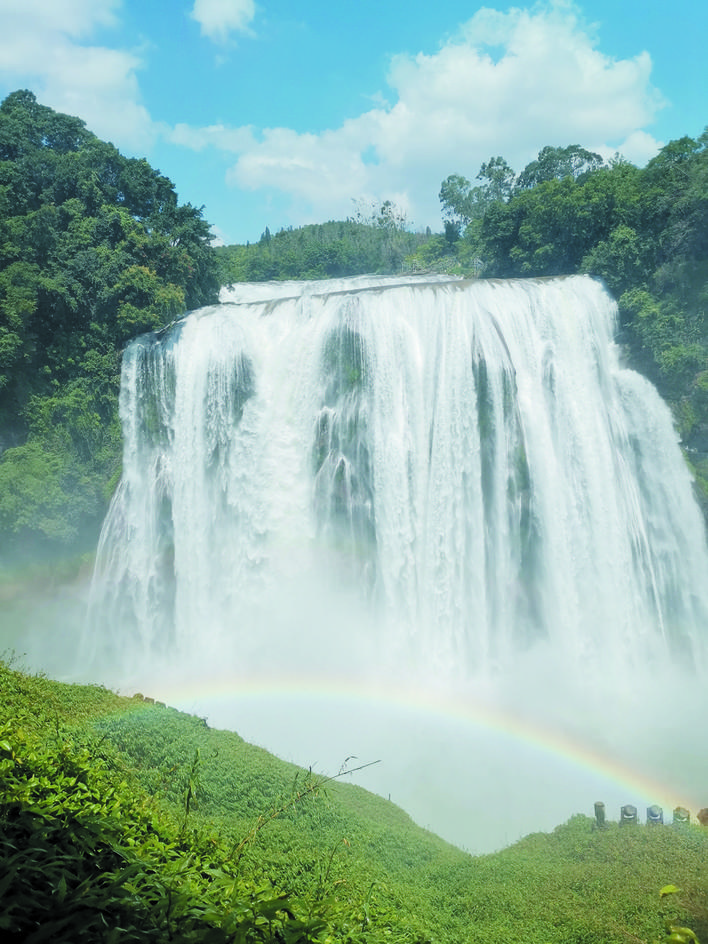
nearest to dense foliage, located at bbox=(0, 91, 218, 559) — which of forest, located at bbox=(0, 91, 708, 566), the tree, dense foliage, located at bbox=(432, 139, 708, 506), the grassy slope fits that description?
forest, located at bbox=(0, 91, 708, 566)

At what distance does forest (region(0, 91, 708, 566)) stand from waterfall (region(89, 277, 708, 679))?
1221mm

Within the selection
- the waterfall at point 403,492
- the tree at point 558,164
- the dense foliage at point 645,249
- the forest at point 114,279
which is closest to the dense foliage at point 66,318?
the forest at point 114,279

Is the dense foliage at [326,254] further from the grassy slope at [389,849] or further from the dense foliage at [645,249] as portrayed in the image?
the grassy slope at [389,849]

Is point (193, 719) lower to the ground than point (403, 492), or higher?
lower

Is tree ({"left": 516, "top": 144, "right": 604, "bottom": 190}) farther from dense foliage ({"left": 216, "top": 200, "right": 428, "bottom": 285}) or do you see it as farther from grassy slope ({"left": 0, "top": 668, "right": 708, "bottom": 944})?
grassy slope ({"left": 0, "top": 668, "right": 708, "bottom": 944})

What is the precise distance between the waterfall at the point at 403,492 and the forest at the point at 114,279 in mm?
1221

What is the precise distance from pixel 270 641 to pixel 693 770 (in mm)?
8609

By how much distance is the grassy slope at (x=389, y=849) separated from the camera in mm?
5398

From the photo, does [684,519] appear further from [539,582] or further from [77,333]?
[77,333]

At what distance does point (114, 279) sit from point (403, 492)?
10.4 metres

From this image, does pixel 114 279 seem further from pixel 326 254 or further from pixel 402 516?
pixel 326 254

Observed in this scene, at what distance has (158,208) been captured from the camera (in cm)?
2264

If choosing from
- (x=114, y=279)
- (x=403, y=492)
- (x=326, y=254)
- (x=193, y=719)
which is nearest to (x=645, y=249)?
(x=403, y=492)

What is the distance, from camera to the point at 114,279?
738 inches
